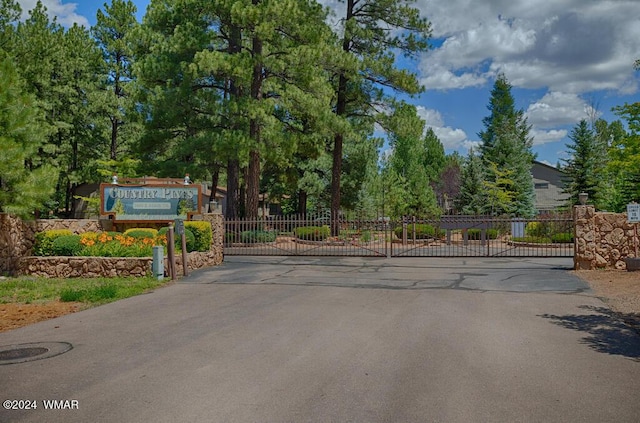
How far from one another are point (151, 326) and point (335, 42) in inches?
911

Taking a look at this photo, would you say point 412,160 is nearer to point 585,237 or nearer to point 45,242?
point 585,237

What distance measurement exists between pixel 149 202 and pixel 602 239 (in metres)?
15.3

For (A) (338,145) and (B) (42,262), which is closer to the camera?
(B) (42,262)

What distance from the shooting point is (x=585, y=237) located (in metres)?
15.4

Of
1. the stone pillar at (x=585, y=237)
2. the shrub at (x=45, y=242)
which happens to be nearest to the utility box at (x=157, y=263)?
the shrub at (x=45, y=242)

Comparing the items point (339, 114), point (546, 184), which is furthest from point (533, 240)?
point (546, 184)

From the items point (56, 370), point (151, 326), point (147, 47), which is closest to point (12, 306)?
point (151, 326)

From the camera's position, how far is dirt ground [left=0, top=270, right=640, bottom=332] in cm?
917

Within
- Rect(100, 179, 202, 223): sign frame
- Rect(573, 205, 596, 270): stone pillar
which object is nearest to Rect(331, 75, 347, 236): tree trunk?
Rect(100, 179, 202, 223): sign frame

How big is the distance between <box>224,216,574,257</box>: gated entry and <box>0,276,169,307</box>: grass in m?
7.70

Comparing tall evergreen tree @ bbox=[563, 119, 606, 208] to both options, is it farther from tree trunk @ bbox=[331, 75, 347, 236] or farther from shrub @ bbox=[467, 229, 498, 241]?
tree trunk @ bbox=[331, 75, 347, 236]

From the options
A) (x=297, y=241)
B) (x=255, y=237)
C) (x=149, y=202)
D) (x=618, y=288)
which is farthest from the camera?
(x=255, y=237)

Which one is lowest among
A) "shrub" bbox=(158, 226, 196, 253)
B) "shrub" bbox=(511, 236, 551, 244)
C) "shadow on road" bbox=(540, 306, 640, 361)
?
"shadow on road" bbox=(540, 306, 640, 361)

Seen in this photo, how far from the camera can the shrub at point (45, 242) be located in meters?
15.5
